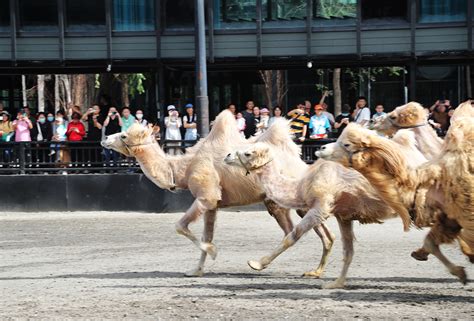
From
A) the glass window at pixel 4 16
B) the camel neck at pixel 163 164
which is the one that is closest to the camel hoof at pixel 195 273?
the camel neck at pixel 163 164

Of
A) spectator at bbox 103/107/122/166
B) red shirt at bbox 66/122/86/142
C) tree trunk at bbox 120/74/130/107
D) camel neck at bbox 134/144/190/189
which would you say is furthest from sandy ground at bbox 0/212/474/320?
tree trunk at bbox 120/74/130/107

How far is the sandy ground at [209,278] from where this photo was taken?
35.8 feet

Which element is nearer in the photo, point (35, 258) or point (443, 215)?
point (443, 215)

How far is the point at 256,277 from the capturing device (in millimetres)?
13547

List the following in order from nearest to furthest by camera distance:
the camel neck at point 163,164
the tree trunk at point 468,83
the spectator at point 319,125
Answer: the camel neck at point 163,164, the spectator at point 319,125, the tree trunk at point 468,83

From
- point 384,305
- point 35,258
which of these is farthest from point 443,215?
point 35,258

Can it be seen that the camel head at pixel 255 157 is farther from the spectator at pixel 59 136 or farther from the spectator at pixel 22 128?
the spectator at pixel 22 128

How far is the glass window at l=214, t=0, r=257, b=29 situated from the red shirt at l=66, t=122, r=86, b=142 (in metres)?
4.00

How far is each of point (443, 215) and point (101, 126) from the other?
46.8 ft

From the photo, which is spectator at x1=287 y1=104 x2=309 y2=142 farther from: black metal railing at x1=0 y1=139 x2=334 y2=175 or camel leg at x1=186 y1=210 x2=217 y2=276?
camel leg at x1=186 y1=210 x2=217 y2=276

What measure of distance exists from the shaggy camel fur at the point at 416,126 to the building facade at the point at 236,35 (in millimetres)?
10664

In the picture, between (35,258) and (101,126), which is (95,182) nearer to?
(101,126)

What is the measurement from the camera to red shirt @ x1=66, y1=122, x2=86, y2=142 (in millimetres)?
24062

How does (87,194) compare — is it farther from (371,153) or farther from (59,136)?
(371,153)
